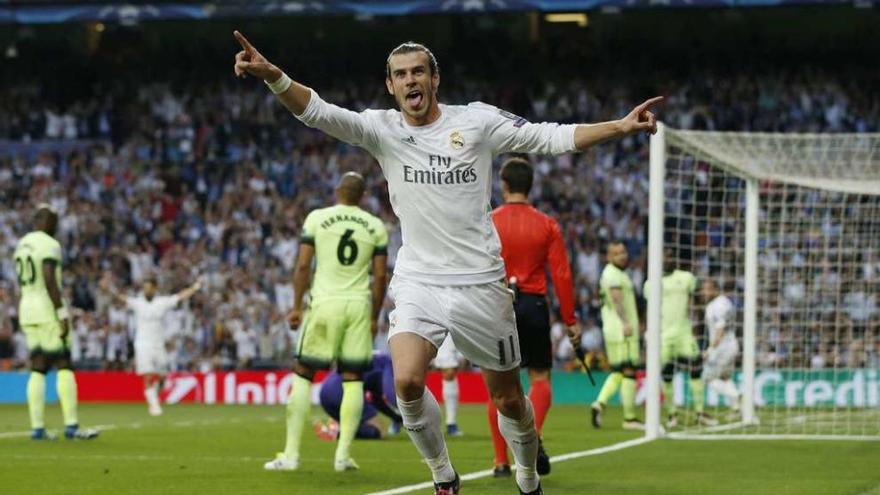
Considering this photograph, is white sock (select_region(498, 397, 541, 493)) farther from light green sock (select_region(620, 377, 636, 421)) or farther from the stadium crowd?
the stadium crowd

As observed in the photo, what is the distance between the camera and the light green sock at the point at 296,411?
11320 millimetres

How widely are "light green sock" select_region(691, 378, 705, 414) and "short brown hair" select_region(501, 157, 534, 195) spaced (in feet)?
26.4

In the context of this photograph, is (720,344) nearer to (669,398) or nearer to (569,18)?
(669,398)

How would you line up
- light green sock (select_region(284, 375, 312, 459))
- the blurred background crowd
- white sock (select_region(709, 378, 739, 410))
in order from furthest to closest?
the blurred background crowd
white sock (select_region(709, 378, 739, 410))
light green sock (select_region(284, 375, 312, 459))

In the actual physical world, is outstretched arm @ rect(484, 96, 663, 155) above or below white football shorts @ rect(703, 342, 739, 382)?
above

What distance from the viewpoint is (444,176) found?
7.98 meters

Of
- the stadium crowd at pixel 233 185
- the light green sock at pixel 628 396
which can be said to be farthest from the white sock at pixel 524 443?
the stadium crowd at pixel 233 185

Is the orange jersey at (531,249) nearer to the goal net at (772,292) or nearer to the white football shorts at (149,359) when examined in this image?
the goal net at (772,292)

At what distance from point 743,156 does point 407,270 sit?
974 centimetres

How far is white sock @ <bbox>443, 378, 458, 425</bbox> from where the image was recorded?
17100mm

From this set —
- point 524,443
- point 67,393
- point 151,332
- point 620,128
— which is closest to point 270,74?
point 620,128

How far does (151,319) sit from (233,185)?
9.14 meters

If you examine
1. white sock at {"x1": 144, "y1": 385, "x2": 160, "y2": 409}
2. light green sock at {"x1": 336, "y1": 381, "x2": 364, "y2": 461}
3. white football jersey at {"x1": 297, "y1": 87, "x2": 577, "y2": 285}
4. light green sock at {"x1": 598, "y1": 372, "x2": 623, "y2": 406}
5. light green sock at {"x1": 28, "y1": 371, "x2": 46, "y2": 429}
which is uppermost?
white football jersey at {"x1": 297, "y1": 87, "x2": 577, "y2": 285}

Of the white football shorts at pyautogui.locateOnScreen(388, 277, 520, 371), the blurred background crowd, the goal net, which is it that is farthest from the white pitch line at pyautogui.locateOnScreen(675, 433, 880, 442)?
the blurred background crowd
